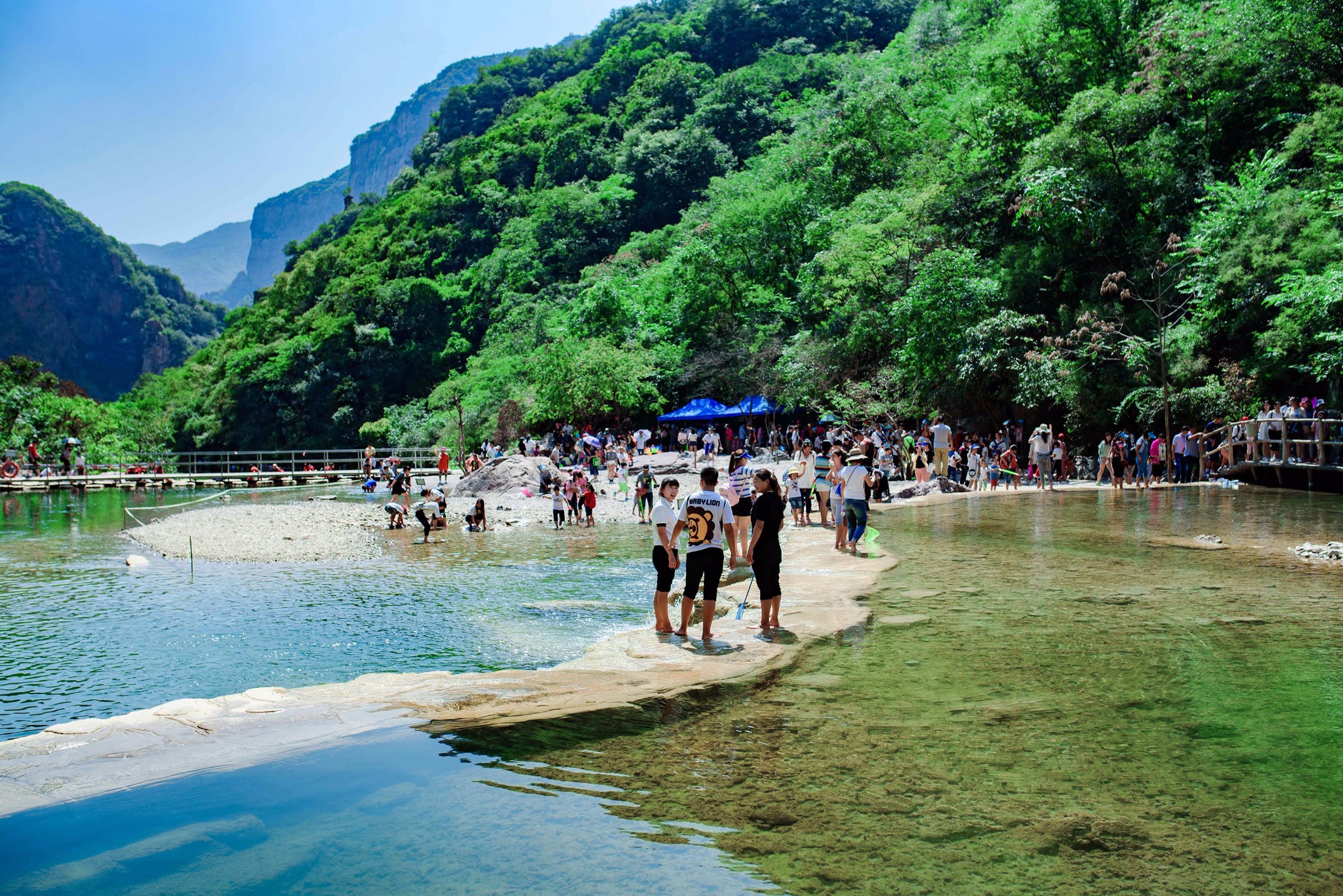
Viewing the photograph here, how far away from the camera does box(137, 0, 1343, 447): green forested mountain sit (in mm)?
25672

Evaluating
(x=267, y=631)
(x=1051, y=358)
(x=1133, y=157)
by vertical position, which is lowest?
(x=267, y=631)

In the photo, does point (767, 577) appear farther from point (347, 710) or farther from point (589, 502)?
point (589, 502)

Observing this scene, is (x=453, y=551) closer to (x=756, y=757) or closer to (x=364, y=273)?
(x=756, y=757)

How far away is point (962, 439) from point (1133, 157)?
10799mm

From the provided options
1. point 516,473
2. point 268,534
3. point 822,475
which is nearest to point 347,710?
point 822,475

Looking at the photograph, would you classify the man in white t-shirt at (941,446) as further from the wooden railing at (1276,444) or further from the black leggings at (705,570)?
the black leggings at (705,570)

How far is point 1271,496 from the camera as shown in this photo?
1969cm

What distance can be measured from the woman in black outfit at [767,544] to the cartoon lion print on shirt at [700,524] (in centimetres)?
42

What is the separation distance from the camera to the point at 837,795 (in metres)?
4.70

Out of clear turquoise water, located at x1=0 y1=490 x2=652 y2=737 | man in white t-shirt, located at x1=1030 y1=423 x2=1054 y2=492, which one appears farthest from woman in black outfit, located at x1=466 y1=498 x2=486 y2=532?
man in white t-shirt, located at x1=1030 y1=423 x2=1054 y2=492

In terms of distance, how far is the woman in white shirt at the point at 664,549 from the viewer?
8.65 metres

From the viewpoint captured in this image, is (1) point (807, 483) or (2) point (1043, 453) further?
(2) point (1043, 453)

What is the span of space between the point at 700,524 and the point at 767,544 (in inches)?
27.0

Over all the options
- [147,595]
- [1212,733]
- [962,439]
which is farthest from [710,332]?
[1212,733]
